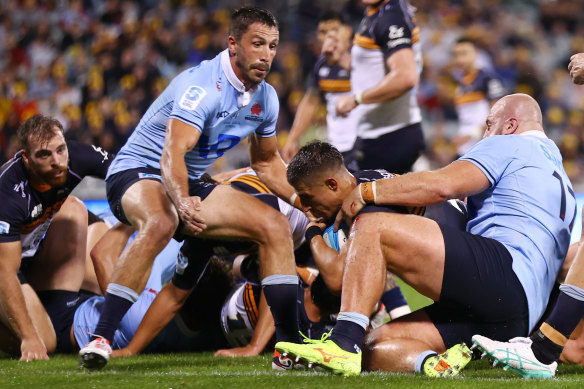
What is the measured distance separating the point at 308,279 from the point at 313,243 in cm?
108

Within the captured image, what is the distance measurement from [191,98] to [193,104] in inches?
1.6

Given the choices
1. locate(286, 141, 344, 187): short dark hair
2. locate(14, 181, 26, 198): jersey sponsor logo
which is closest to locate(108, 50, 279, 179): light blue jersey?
locate(14, 181, 26, 198): jersey sponsor logo

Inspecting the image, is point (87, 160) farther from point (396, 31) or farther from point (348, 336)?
point (396, 31)

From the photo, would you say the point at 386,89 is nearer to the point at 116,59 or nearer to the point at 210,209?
the point at 210,209

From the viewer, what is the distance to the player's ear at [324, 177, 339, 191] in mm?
3854

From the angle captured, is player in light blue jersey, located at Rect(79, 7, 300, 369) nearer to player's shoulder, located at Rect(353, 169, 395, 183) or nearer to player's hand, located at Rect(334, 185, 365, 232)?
player's shoulder, located at Rect(353, 169, 395, 183)

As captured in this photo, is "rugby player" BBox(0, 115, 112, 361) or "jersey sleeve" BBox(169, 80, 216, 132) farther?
"rugby player" BBox(0, 115, 112, 361)

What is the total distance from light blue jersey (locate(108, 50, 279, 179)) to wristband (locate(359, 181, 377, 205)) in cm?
121

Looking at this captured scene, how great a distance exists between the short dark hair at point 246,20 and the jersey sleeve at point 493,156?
5.26 ft

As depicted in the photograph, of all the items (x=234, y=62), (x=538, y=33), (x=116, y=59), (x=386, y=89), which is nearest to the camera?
(x=234, y=62)

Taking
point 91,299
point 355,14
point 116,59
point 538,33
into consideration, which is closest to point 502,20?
point 538,33

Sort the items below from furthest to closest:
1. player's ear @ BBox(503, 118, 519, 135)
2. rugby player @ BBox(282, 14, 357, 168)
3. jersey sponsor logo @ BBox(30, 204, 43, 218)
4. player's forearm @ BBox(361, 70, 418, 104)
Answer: rugby player @ BBox(282, 14, 357, 168)
player's forearm @ BBox(361, 70, 418, 104)
jersey sponsor logo @ BBox(30, 204, 43, 218)
player's ear @ BBox(503, 118, 519, 135)

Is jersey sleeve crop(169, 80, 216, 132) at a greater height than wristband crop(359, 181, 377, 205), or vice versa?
jersey sleeve crop(169, 80, 216, 132)

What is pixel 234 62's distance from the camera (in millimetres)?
4668
